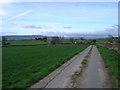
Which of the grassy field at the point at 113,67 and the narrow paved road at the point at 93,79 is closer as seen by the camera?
the narrow paved road at the point at 93,79

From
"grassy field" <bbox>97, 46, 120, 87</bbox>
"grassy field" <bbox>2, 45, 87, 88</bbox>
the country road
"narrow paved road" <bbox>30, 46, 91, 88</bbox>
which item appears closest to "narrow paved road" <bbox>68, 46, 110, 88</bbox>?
the country road

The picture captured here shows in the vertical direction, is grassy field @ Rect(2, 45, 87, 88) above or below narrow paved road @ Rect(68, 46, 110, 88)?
below

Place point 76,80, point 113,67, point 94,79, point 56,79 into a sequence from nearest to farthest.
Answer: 1. point 76,80
2. point 94,79
3. point 56,79
4. point 113,67

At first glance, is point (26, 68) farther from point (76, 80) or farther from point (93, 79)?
point (93, 79)

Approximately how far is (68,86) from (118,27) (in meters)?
15.1

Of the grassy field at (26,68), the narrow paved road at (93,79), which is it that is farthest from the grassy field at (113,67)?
the grassy field at (26,68)

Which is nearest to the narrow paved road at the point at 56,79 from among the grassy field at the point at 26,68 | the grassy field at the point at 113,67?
the grassy field at the point at 26,68

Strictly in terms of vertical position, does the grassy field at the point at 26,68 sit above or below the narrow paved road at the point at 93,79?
below

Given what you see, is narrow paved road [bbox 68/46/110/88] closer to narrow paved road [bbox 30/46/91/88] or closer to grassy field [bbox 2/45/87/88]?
narrow paved road [bbox 30/46/91/88]

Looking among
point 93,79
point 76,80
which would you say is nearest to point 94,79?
point 93,79

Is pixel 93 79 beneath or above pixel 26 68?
above

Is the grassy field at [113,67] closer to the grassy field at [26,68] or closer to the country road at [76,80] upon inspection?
the country road at [76,80]

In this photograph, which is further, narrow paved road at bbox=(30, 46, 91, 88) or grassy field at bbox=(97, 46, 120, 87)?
grassy field at bbox=(97, 46, 120, 87)

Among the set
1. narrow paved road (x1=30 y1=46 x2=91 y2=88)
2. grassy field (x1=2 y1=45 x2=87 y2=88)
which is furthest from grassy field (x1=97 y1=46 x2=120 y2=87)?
grassy field (x1=2 y1=45 x2=87 y2=88)
